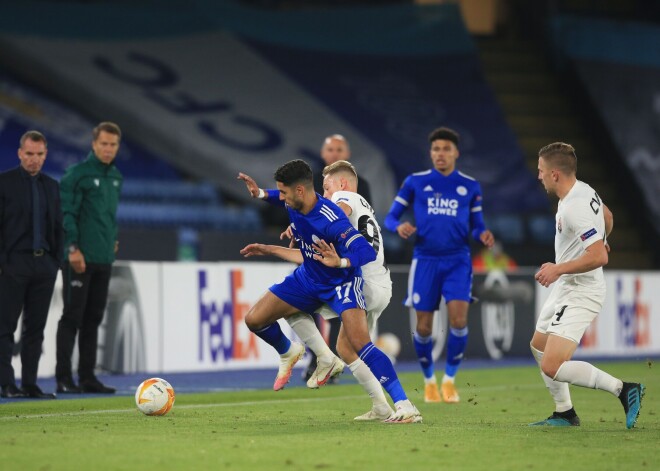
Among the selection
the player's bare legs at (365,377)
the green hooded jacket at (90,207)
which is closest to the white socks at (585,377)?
the player's bare legs at (365,377)

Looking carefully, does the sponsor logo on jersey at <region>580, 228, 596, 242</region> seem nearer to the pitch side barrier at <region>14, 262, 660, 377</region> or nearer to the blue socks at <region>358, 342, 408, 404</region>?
the blue socks at <region>358, 342, 408, 404</region>

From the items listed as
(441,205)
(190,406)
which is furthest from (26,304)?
(441,205)

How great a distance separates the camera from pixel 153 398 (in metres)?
9.01

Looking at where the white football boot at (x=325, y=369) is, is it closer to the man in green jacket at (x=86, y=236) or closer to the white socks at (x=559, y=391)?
the white socks at (x=559, y=391)

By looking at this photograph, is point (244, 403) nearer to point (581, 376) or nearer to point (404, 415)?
point (404, 415)

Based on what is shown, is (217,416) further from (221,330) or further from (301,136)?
(301,136)

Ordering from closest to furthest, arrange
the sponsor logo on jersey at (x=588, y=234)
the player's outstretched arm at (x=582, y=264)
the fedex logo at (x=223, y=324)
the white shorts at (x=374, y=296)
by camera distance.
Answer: the player's outstretched arm at (x=582, y=264) < the sponsor logo on jersey at (x=588, y=234) < the white shorts at (x=374, y=296) < the fedex logo at (x=223, y=324)

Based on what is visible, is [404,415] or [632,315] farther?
[632,315]

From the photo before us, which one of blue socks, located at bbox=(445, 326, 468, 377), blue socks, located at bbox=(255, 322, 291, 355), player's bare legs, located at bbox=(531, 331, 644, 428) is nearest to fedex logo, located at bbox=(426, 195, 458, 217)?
blue socks, located at bbox=(445, 326, 468, 377)

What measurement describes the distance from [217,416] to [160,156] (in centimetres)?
1368

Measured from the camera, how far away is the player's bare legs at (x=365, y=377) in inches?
341

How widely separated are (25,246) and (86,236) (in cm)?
97

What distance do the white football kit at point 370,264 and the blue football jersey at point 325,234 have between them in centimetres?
48

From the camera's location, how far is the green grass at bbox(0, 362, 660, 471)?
6.59m
